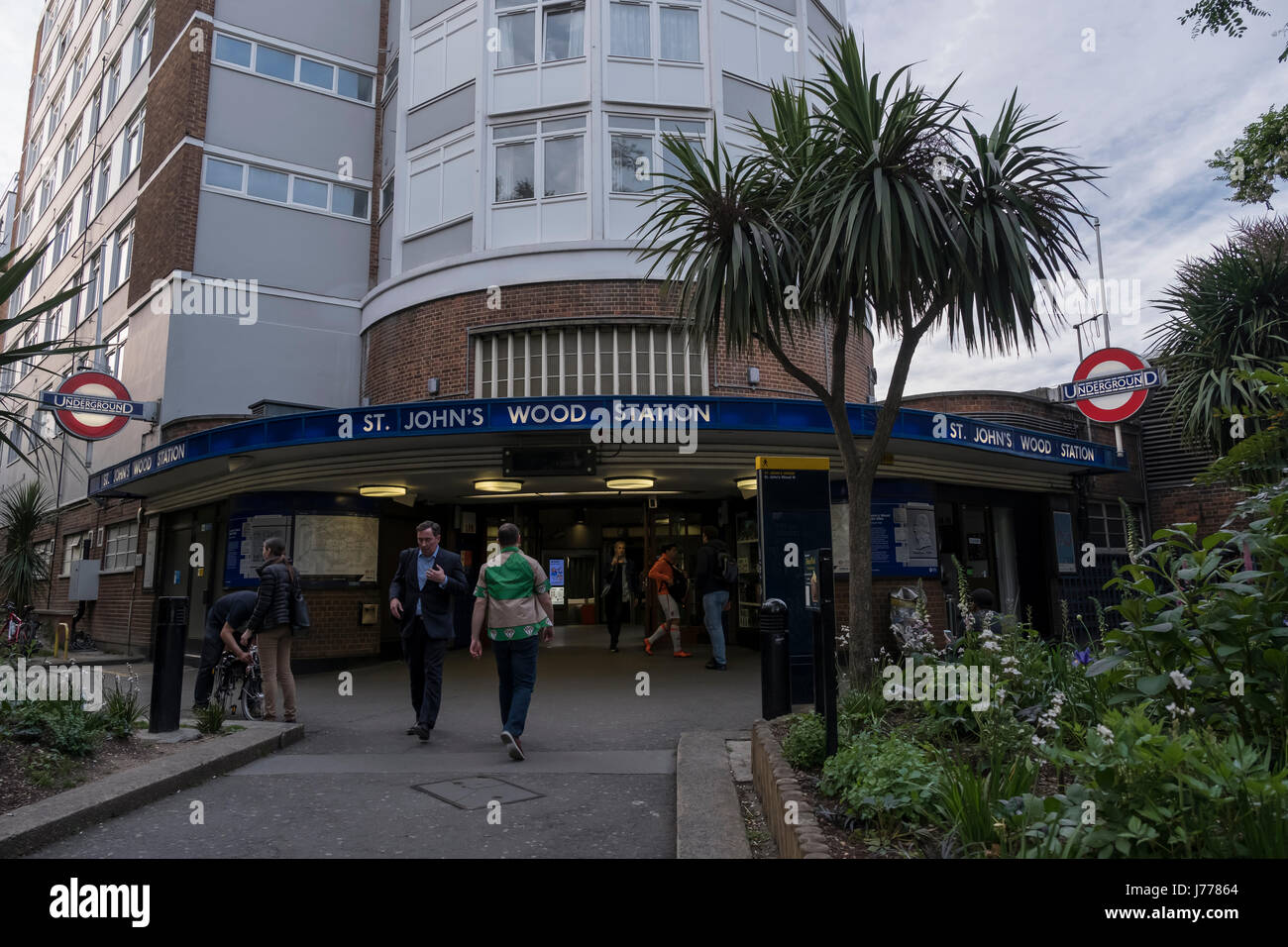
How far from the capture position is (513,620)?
6367mm

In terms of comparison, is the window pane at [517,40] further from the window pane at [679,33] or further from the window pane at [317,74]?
the window pane at [317,74]

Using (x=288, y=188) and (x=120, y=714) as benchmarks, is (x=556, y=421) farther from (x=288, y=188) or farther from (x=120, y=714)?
(x=288, y=188)

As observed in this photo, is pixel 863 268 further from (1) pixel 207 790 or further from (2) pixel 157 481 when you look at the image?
(2) pixel 157 481

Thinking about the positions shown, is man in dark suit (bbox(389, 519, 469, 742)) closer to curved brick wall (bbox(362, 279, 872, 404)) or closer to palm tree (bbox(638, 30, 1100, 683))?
palm tree (bbox(638, 30, 1100, 683))

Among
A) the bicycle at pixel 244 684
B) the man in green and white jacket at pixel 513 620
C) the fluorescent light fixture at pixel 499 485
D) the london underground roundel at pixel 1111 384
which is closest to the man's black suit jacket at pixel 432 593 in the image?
the man in green and white jacket at pixel 513 620

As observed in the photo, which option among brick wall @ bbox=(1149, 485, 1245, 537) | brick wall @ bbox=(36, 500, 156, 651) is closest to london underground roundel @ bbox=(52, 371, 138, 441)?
brick wall @ bbox=(36, 500, 156, 651)

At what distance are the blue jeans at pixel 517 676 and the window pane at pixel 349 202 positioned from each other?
15.0 meters

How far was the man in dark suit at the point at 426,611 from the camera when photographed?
7.16 m

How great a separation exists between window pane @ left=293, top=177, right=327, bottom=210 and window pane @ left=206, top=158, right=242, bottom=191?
1.16m

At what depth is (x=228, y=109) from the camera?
17.7m

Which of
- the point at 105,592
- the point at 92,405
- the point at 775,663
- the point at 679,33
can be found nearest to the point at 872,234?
the point at 775,663

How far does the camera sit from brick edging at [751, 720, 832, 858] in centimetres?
316

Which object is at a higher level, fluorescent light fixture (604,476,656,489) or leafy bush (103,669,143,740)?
fluorescent light fixture (604,476,656,489)
